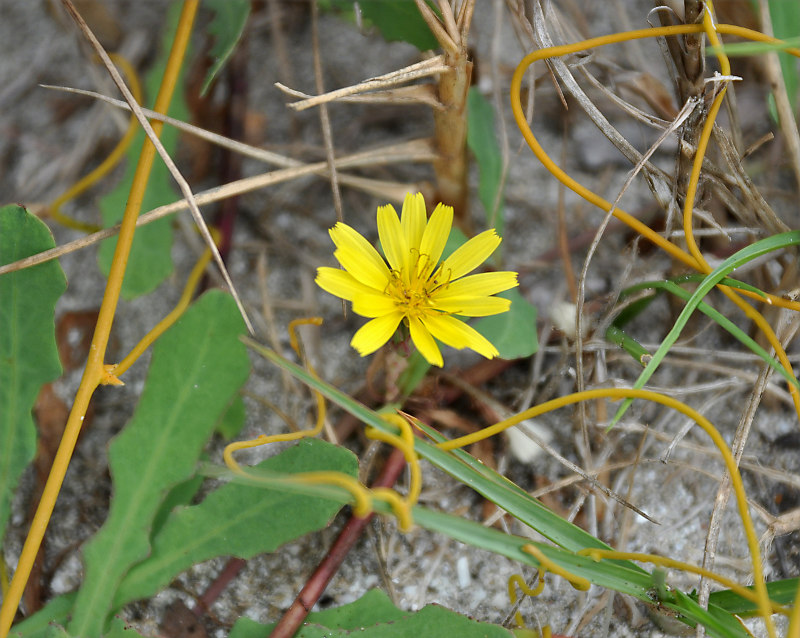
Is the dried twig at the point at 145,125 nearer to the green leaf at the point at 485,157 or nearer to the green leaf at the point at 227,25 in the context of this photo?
the green leaf at the point at 227,25

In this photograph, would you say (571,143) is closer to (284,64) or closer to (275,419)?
(284,64)

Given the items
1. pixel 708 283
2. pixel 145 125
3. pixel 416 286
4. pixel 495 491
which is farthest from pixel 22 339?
pixel 708 283

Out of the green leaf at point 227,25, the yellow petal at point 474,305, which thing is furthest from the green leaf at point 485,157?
the green leaf at point 227,25

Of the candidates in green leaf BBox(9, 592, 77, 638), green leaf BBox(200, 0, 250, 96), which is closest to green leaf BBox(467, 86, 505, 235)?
green leaf BBox(200, 0, 250, 96)

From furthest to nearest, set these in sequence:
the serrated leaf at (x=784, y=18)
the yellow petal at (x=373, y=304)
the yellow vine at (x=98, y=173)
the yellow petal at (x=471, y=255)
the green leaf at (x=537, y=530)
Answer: the yellow vine at (x=98, y=173), the serrated leaf at (x=784, y=18), the yellow petal at (x=471, y=255), the yellow petal at (x=373, y=304), the green leaf at (x=537, y=530)

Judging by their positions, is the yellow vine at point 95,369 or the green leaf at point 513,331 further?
the green leaf at point 513,331

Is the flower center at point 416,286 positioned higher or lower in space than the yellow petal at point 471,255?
lower
